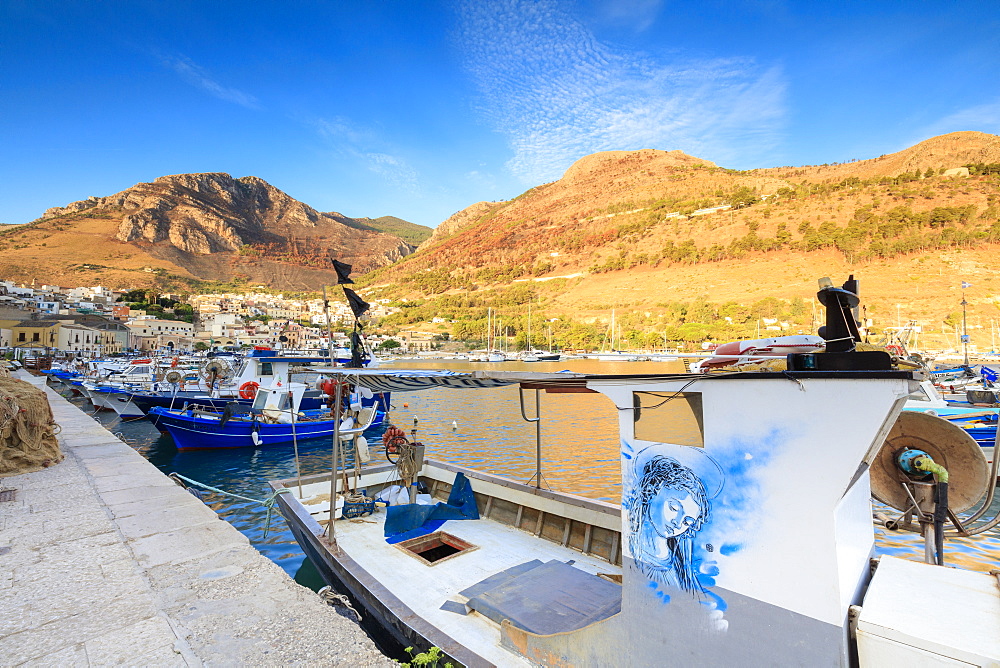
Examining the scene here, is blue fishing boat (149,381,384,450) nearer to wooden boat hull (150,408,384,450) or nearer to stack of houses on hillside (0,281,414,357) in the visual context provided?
wooden boat hull (150,408,384,450)

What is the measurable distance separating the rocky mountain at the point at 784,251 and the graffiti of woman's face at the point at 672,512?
282 feet

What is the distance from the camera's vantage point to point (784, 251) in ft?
422

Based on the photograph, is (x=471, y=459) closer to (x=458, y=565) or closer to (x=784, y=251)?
(x=458, y=565)

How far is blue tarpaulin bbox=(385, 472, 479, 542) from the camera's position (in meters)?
7.22

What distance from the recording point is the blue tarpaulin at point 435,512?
7219mm

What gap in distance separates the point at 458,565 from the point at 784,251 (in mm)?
148272

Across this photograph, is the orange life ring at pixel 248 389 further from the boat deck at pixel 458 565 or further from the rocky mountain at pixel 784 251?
the rocky mountain at pixel 784 251

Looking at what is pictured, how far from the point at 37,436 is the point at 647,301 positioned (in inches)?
4811

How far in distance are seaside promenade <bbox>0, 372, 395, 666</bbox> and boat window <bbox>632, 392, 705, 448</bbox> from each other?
A: 2.43m

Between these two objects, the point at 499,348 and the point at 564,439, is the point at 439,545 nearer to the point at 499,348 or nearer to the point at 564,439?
the point at 564,439

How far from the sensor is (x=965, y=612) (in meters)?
2.62

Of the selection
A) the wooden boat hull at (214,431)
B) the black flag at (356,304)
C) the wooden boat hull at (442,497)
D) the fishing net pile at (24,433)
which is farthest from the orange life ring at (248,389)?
the black flag at (356,304)

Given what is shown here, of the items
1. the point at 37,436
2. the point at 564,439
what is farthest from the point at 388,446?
the point at 564,439

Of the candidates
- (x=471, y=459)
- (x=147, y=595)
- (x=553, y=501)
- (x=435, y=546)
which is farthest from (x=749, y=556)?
(x=471, y=459)
